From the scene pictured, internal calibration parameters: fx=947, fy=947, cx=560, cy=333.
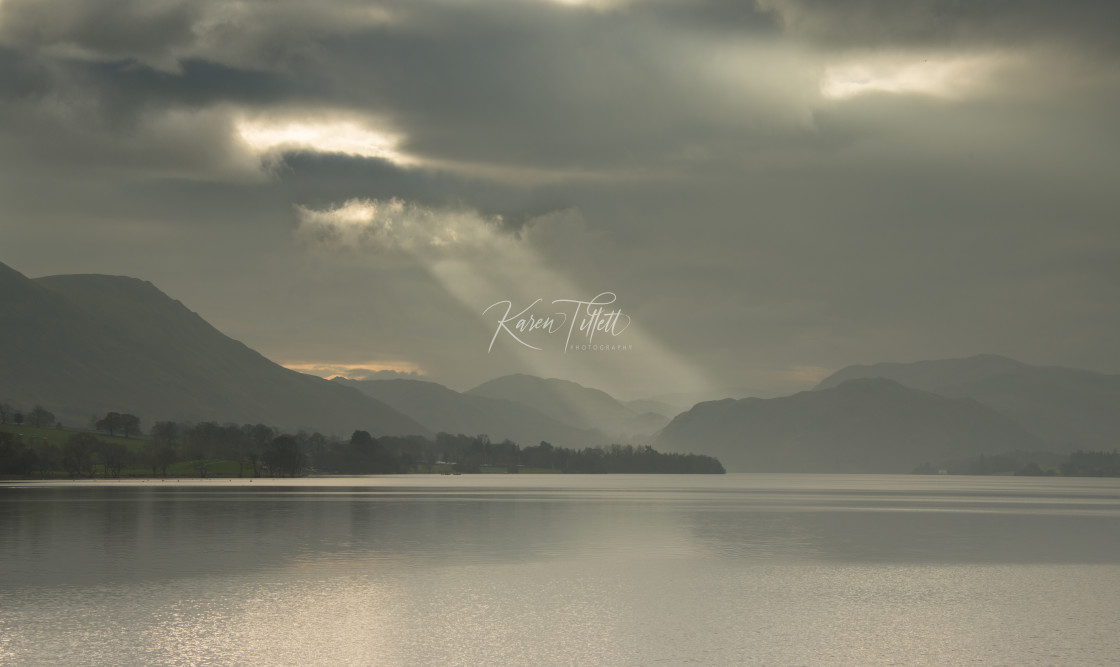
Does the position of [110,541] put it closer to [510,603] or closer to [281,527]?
[281,527]

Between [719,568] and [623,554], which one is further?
[623,554]

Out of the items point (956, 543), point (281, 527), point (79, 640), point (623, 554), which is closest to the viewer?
point (79, 640)

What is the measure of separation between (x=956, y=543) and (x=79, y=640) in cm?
7130

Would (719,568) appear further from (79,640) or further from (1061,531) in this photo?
(1061,531)

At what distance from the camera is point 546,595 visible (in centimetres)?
5022

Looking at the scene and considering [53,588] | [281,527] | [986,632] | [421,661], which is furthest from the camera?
[281,527]

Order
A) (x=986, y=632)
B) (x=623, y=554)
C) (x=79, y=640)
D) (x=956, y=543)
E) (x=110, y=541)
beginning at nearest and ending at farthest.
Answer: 1. (x=79, y=640)
2. (x=986, y=632)
3. (x=623, y=554)
4. (x=110, y=541)
5. (x=956, y=543)

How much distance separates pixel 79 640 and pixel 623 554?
41001 millimetres

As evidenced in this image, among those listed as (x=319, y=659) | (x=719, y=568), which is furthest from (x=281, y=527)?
(x=319, y=659)

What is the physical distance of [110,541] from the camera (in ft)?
251

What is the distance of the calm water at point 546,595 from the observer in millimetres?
37000

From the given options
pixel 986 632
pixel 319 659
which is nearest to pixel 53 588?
pixel 319 659

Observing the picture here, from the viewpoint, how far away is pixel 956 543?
275ft

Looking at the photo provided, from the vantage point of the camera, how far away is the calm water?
37.0 metres
